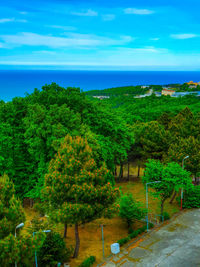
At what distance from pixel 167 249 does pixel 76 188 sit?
31.3ft

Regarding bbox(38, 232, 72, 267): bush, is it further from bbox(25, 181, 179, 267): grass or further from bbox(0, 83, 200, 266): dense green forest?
bbox(25, 181, 179, 267): grass

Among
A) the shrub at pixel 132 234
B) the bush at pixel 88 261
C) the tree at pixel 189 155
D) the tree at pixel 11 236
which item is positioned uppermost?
the tree at pixel 189 155

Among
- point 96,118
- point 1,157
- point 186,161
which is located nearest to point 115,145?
point 96,118

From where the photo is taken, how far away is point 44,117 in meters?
25.1

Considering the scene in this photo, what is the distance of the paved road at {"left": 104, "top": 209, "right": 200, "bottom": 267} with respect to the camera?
18.9 m

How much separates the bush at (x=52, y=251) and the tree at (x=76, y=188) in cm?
166

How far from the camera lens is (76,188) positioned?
56.3ft

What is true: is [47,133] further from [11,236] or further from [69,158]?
[11,236]

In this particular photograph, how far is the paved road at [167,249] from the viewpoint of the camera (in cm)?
1886

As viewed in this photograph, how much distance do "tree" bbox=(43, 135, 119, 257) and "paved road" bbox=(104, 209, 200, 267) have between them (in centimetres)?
461

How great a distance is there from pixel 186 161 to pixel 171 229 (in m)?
8.39

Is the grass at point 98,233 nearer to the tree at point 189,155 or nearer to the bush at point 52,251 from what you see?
the bush at point 52,251

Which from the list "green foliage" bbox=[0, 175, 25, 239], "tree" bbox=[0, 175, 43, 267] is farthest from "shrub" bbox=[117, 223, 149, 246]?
"green foliage" bbox=[0, 175, 25, 239]

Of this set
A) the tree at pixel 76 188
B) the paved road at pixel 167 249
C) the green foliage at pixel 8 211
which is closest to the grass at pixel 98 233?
the paved road at pixel 167 249
